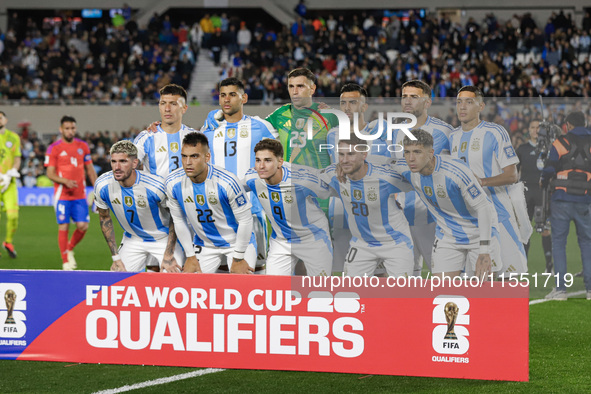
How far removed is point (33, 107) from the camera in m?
22.6

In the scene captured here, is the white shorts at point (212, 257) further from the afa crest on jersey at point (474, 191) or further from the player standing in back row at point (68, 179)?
the player standing in back row at point (68, 179)

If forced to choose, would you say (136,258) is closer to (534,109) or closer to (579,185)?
(534,109)

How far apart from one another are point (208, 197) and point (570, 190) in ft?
12.8

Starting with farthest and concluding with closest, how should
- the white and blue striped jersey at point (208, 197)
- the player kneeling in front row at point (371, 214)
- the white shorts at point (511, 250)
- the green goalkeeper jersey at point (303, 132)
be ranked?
the white and blue striped jersey at point (208, 197) → the white shorts at point (511, 250) → the green goalkeeper jersey at point (303, 132) → the player kneeling in front row at point (371, 214)

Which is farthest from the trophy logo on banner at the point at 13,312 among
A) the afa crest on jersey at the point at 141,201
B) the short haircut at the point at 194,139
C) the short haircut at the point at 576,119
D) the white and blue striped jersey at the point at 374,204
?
the short haircut at the point at 576,119

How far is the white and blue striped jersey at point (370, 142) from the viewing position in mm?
5645

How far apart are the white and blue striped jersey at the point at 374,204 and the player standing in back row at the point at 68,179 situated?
5005mm

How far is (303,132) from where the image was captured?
→ 240 inches

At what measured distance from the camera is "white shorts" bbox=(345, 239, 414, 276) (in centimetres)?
598

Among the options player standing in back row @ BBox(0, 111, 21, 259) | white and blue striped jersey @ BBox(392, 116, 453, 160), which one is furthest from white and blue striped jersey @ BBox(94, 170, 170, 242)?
player standing in back row @ BBox(0, 111, 21, 259)

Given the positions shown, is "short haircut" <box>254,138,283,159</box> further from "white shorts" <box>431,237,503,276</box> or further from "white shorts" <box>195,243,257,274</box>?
"white shorts" <box>431,237,503,276</box>

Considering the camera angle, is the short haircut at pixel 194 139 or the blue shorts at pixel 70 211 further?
the blue shorts at pixel 70 211

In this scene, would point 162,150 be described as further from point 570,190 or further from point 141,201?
point 570,190

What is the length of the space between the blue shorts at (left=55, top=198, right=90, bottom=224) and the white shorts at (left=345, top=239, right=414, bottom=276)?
5.20m
